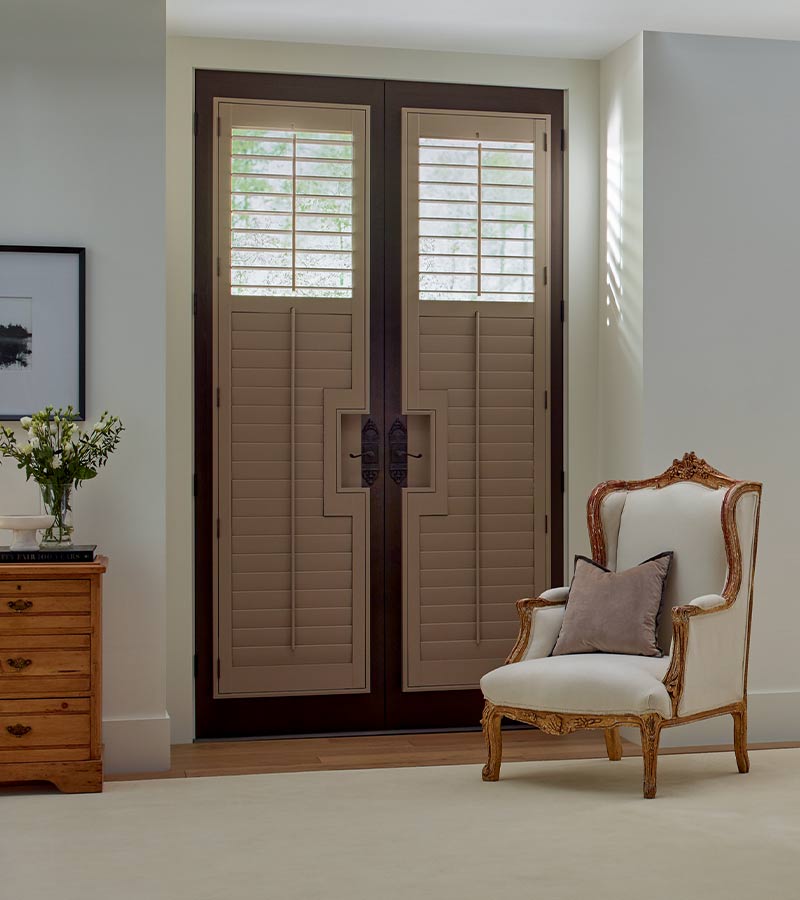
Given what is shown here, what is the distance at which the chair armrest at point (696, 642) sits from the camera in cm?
360

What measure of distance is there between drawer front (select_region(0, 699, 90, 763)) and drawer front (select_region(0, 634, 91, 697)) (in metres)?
0.04

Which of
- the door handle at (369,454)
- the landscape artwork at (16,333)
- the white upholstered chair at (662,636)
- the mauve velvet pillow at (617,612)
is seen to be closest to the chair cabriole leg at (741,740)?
the white upholstered chair at (662,636)

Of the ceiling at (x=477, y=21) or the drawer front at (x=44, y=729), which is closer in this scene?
the drawer front at (x=44, y=729)

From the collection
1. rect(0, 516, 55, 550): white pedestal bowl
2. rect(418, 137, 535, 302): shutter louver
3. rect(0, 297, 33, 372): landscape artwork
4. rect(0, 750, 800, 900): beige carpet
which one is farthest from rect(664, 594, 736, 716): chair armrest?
rect(0, 297, 33, 372): landscape artwork

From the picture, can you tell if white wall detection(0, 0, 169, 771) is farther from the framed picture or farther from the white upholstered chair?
the white upholstered chair

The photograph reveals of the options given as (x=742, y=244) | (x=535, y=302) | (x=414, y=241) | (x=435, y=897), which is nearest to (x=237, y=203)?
(x=414, y=241)

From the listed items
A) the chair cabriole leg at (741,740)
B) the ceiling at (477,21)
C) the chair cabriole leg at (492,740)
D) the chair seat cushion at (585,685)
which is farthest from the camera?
the ceiling at (477,21)

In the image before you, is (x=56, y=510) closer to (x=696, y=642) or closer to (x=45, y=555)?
(x=45, y=555)

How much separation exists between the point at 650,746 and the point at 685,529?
32.9 inches

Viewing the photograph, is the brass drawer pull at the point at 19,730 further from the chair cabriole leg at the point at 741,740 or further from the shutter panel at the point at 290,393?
the chair cabriole leg at the point at 741,740

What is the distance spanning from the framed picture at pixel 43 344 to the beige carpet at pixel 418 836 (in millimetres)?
1352

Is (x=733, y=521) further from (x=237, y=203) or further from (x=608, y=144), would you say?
(x=237, y=203)

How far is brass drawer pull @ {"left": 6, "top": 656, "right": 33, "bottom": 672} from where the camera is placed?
364 cm

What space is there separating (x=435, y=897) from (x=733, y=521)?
5.72ft
